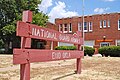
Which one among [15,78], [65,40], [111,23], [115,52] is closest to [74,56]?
[65,40]

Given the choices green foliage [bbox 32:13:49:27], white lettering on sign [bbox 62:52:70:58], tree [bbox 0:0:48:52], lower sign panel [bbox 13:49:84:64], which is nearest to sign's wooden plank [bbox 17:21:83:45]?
lower sign panel [bbox 13:49:84:64]

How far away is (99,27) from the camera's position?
40.3m

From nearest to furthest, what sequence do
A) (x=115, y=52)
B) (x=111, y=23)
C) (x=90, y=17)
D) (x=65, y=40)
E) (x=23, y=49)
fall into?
(x=23, y=49), (x=65, y=40), (x=115, y=52), (x=111, y=23), (x=90, y=17)

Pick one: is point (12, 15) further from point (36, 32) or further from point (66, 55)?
point (36, 32)

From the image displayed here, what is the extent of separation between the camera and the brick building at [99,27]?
127ft

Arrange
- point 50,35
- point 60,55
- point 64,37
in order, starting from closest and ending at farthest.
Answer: point 50,35, point 60,55, point 64,37

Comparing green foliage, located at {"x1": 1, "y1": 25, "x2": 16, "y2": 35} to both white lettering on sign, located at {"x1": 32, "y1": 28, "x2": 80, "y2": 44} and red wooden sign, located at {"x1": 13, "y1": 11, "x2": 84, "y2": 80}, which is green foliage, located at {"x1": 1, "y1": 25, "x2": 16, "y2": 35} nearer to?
white lettering on sign, located at {"x1": 32, "y1": 28, "x2": 80, "y2": 44}

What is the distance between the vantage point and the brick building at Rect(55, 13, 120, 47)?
38625 mm

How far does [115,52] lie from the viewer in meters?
28.7

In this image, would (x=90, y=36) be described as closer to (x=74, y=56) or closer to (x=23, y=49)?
(x=74, y=56)

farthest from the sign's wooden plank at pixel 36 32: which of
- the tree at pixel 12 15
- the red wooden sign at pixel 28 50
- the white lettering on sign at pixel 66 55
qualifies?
the tree at pixel 12 15

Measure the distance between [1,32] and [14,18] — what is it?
2.89 metres

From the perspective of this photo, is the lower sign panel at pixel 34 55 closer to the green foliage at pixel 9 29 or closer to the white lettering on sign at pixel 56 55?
the white lettering on sign at pixel 56 55

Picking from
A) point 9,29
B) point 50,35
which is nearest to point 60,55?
point 50,35
